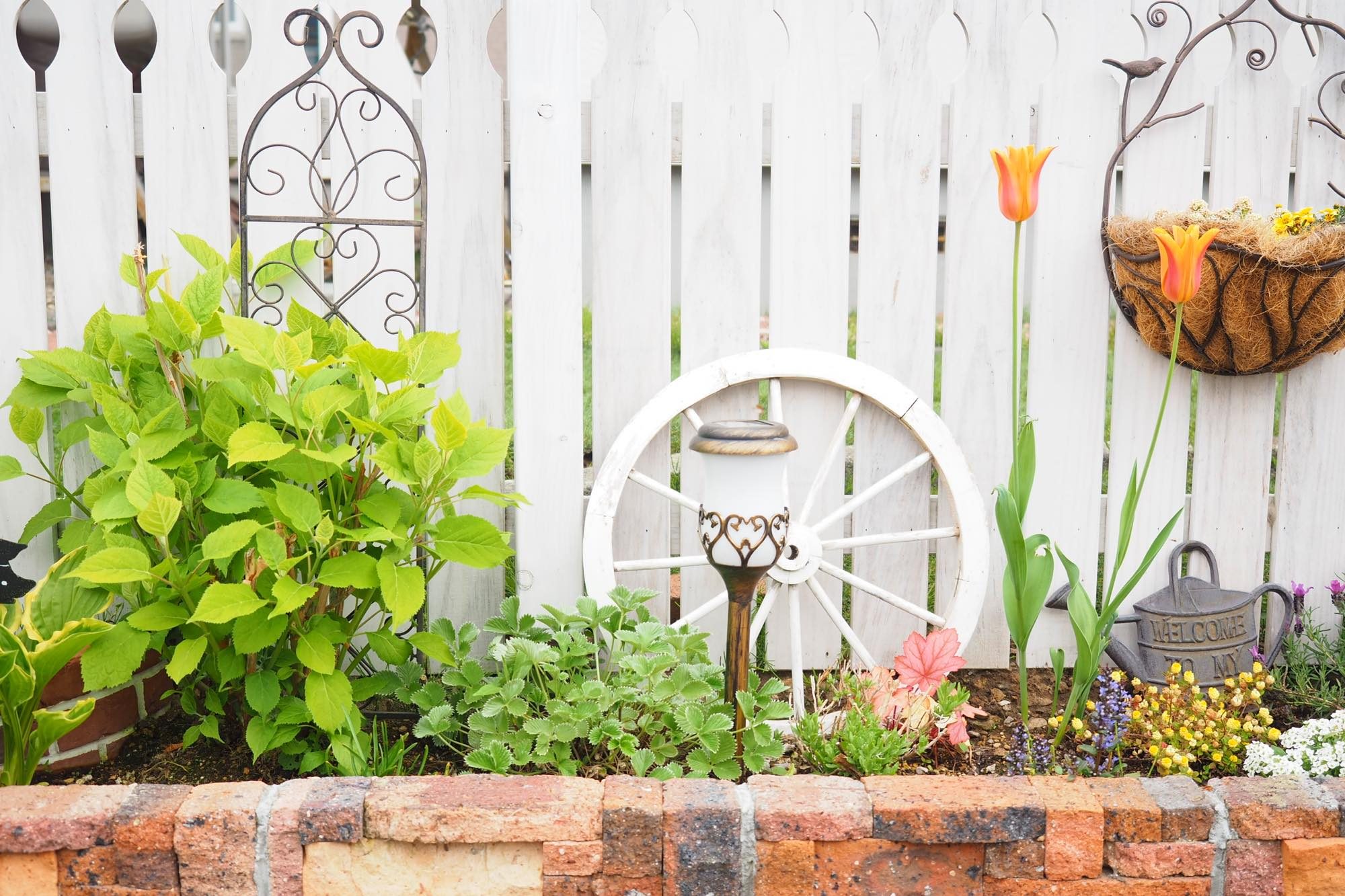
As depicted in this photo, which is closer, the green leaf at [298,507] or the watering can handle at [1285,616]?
the green leaf at [298,507]

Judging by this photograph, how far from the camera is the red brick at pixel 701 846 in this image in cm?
191

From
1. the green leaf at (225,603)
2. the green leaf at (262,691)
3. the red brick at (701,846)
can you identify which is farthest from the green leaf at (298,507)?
the red brick at (701,846)

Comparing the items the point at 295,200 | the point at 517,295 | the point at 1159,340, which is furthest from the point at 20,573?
the point at 1159,340

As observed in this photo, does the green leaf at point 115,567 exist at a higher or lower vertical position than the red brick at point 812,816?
higher

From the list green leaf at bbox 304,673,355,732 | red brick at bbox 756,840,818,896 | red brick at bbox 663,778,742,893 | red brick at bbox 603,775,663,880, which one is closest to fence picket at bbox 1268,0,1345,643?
red brick at bbox 756,840,818,896

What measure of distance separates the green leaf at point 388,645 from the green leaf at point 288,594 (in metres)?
0.26

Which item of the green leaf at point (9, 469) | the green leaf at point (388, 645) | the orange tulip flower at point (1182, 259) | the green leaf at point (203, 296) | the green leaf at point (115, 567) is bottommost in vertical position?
the green leaf at point (388, 645)

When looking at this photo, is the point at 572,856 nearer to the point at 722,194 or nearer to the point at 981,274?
the point at 722,194

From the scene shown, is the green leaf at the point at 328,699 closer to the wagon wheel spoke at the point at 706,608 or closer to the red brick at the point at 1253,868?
the wagon wheel spoke at the point at 706,608

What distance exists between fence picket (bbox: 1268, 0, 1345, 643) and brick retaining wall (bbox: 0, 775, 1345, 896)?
103 centimetres

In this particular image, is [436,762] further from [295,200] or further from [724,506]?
[295,200]

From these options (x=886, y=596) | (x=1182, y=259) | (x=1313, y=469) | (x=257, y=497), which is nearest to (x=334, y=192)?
(x=257, y=497)

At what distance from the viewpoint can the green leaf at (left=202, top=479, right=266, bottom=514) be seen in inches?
82.4

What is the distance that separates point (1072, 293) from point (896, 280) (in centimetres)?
43
